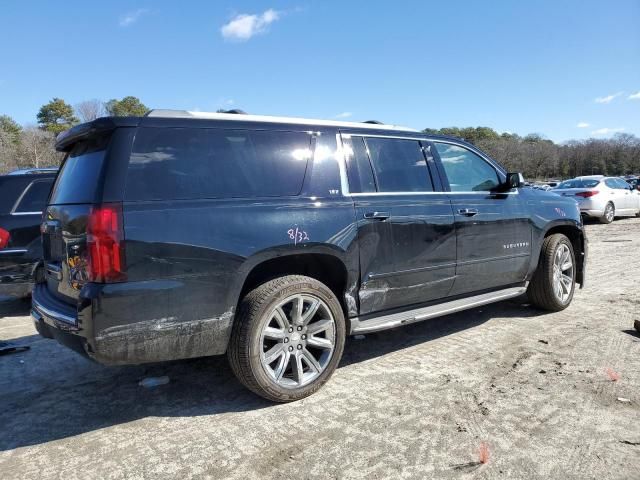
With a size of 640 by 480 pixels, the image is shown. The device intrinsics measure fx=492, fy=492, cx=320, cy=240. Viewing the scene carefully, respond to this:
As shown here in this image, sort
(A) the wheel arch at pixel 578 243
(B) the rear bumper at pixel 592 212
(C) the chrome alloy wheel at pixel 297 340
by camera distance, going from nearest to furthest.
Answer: (C) the chrome alloy wheel at pixel 297 340 < (A) the wheel arch at pixel 578 243 < (B) the rear bumper at pixel 592 212

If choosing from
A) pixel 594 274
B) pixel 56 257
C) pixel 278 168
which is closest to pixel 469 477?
pixel 278 168

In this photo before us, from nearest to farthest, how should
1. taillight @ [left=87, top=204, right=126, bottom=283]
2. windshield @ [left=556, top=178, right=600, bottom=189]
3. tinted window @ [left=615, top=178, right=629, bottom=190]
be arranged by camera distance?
taillight @ [left=87, top=204, right=126, bottom=283], windshield @ [left=556, top=178, right=600, bottom=189], tinted window @ [left=615, top=178, right=629, bottom=190]

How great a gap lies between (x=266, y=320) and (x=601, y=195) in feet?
55.4

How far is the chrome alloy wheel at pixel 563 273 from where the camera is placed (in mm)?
5430

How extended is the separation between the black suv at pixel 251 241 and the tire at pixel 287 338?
0.01 meters

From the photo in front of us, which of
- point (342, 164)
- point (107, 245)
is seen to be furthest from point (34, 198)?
point (342, 164)

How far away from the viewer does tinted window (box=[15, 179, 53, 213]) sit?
19.5ft

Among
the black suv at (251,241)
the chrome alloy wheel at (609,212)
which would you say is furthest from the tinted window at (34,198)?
the chrome alloy wheel at (609,212)

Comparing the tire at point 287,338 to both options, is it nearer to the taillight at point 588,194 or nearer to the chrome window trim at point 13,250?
the chrome window trim at point 13,250

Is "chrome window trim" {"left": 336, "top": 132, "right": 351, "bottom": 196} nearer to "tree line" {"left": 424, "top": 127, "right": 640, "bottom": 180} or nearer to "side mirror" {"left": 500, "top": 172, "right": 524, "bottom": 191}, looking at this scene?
"side mirror" {"left": 500, "top": 172, "right": 524, "bottom": 191}

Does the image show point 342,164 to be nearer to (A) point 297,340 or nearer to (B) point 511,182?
(A) point 297,340

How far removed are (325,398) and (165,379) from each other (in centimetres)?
131

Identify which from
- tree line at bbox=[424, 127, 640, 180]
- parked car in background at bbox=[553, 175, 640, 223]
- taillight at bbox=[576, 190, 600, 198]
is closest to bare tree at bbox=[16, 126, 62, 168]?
parked car in background at bbox=[553, 175, 640, 223]

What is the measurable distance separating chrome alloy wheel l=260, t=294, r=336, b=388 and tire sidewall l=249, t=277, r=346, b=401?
3 cm
